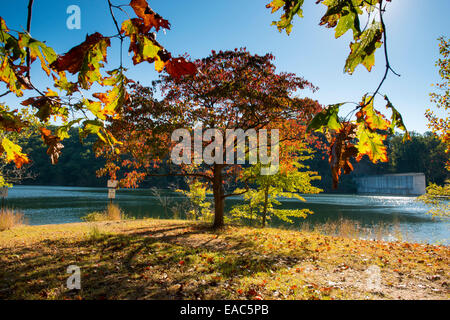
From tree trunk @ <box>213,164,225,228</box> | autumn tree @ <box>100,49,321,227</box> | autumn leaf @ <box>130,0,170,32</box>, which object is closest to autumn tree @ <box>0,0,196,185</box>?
autumn leaf @ <box>130,0,170,32</box>

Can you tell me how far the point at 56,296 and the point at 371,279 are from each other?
455 cm

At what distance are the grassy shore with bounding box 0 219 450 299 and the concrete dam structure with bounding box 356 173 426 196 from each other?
59.9 m

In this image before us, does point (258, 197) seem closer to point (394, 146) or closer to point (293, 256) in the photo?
point (293, 256)

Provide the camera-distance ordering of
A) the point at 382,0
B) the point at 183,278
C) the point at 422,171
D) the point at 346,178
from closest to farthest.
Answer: the point at 382,0 < the point at 183,278 < the point at 422,171 < the point at 346,178

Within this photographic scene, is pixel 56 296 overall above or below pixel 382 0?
below

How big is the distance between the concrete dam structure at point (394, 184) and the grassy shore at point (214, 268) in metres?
59.9

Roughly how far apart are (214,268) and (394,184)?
67190 mm

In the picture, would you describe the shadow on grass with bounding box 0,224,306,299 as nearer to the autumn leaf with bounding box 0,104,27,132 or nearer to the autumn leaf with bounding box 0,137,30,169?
the autumn leaf with bounding box 0,137,30,169

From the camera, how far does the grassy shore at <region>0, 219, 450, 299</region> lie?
3.58 meters

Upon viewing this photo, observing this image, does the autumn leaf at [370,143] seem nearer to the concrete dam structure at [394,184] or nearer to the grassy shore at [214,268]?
the grassy shore at [214,268]

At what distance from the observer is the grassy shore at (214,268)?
11.7ft
